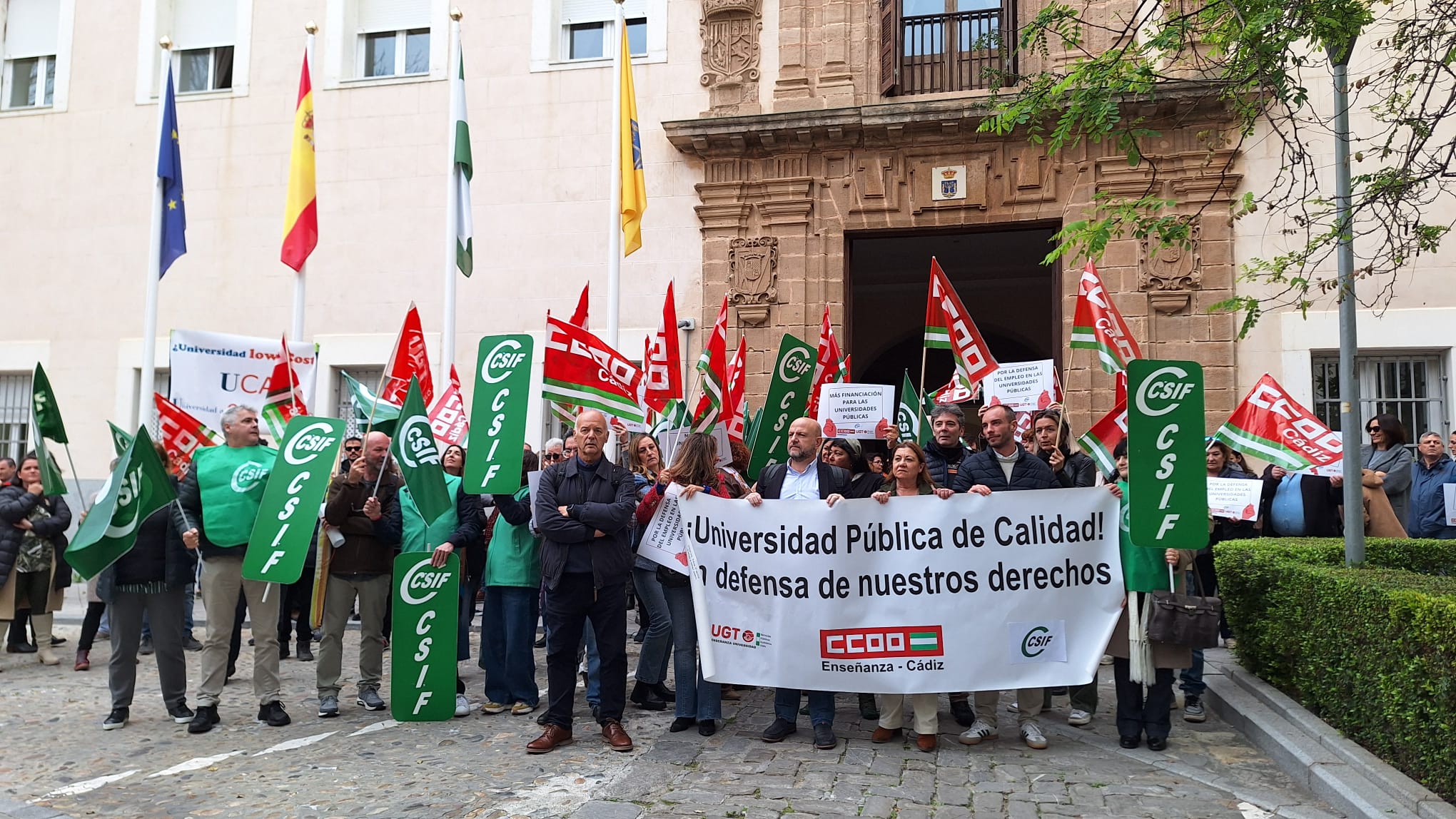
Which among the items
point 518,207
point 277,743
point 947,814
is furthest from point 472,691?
point 518,207

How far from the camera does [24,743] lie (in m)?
6.76

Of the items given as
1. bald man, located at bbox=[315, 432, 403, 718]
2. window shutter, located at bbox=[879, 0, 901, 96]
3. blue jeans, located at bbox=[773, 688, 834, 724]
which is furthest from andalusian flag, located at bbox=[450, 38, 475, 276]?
blue jeans, located at bbox=[773, 688, 834, 724]

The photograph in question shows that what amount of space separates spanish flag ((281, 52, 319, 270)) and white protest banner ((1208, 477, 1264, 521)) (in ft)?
31.4

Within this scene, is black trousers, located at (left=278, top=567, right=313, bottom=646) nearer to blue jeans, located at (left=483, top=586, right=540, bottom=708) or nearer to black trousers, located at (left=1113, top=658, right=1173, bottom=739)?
blue jeans, located at (left=483, top=586, right=540, bottom=708)

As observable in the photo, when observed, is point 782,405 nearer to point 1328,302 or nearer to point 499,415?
point 499,415

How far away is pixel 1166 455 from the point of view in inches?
248

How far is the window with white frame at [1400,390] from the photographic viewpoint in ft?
43.6

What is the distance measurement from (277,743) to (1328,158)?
1275 cm

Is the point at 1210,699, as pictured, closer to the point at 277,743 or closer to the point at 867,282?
the point at 277,743

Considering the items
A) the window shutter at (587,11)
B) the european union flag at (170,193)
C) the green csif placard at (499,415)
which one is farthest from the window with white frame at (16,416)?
the green csif placard at (499,415)

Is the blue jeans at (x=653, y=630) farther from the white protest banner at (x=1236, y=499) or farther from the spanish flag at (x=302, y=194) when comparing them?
the spanish flag at (x=302, y=194)

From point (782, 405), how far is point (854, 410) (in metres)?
0.67

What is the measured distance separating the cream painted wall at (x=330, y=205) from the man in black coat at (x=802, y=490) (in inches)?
317

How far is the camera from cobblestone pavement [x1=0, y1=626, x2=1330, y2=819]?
17.3 ft
